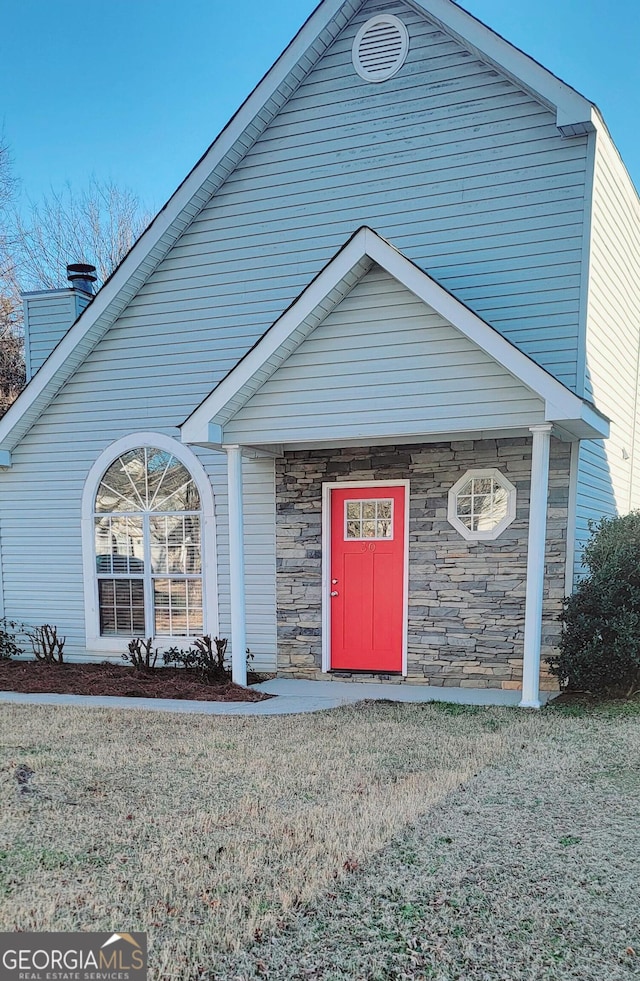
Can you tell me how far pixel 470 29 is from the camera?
6715mm

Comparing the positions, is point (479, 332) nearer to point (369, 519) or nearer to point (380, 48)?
point (369, 519)

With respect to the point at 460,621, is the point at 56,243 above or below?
above

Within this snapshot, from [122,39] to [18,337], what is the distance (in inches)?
332

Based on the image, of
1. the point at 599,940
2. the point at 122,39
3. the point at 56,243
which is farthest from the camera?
the point at 56,243

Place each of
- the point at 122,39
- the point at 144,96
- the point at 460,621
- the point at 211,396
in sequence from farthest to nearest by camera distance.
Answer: the point at 144,96
the point at 122,39
the point at 460,621
the point at 211,396

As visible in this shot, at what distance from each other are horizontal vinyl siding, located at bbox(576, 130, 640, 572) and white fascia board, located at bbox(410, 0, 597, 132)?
402 mm

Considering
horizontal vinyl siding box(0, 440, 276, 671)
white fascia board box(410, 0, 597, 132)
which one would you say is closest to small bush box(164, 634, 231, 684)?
horizontal vinyl siding box(0, 440, 276, 671)

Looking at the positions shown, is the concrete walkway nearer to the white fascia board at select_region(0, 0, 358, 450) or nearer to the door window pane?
the door window pane

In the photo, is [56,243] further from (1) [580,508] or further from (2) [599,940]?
(2) [599,940]

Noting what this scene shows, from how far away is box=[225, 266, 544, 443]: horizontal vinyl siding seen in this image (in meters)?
5.93

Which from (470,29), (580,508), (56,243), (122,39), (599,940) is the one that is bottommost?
(599,940)

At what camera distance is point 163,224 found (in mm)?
8039

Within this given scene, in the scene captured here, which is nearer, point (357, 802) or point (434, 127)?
point (357, 802)

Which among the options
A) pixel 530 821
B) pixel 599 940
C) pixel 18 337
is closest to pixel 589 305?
pixel 530 821
